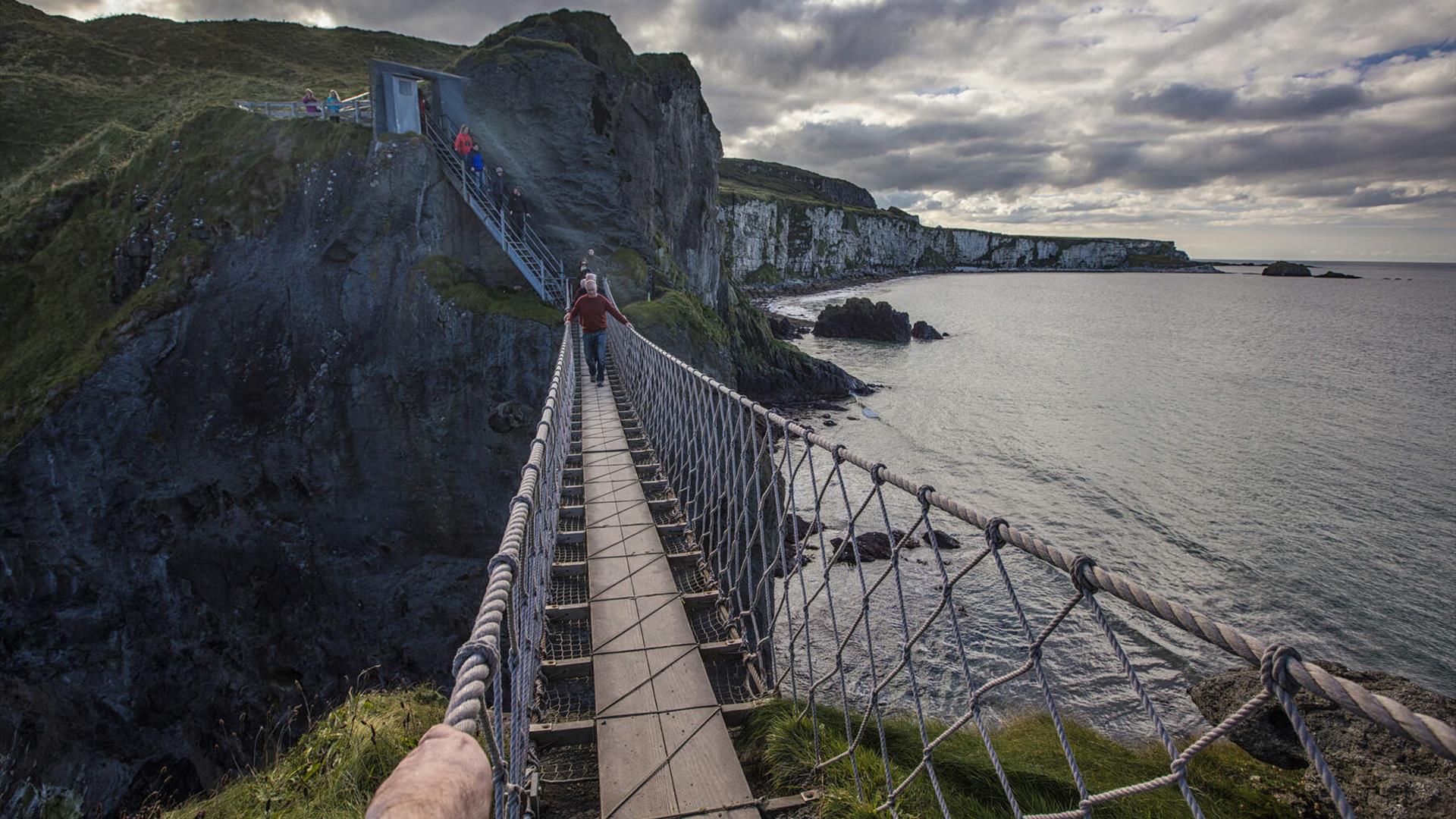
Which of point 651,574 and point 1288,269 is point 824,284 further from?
point 1288,269

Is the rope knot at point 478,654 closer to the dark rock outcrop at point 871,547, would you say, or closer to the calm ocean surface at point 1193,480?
the calm ocean surface at point 1193,480

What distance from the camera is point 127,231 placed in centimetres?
1553

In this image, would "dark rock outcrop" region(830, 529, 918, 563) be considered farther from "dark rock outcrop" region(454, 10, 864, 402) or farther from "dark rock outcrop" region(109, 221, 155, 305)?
"dark rock outcrop" region(109, 221, 155, 305)

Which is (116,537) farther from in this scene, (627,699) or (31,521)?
(627,699)

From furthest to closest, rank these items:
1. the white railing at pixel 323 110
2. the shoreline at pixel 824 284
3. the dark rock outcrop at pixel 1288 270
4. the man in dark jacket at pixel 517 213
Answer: the dark rock outcrop at pixel 1288 270 → the shoreline at pixel 824 284 → the man in dark jacket at pixel 517 213 → the white railing at pixel 323 110

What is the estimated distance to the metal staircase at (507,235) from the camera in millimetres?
16250

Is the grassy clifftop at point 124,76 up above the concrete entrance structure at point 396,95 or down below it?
above

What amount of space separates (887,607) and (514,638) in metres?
13.2

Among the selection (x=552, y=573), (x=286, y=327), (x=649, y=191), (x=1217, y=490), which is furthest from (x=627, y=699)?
(x=1217, y=490)

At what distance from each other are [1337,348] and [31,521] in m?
69.5

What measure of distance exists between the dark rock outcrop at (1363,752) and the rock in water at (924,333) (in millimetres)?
40786

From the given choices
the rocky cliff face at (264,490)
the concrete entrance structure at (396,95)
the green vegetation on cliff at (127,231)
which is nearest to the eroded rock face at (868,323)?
the concrete entrance structure at (396,95)

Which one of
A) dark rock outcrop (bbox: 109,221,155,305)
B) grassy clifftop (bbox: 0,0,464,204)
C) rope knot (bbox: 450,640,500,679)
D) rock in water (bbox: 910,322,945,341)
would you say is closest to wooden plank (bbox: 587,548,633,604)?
rope knot (bbox: 450,640,500,679)

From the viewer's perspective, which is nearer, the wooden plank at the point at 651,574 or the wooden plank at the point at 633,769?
the wooden plank at the point at 633,769
